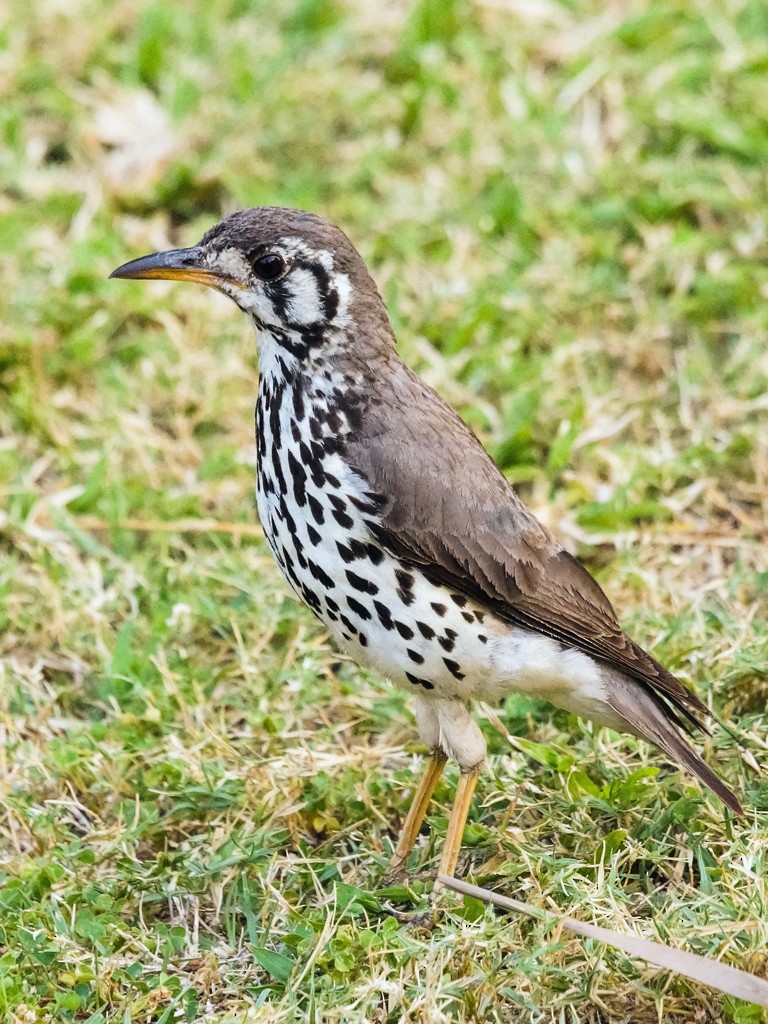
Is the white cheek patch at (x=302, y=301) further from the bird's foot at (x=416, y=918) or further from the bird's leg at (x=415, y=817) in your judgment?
the bird's foot at (x=416, y=918)

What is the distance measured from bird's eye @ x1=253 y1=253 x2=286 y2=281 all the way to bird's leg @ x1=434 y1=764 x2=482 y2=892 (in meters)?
1.63

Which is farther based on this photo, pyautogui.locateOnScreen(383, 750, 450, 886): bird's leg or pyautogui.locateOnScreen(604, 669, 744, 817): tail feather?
pyautogui.locateOnScreen(383, 750, 450, 886): bird's leg

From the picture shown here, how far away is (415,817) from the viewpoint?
5000 millimetres

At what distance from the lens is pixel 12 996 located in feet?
14.0

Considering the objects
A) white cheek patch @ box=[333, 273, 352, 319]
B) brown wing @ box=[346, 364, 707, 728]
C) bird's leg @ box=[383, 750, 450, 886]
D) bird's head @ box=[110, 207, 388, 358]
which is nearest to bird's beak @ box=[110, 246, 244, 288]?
bird's head @ box=[110, 207, 388, 358]

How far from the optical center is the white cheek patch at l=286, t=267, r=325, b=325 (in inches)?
192

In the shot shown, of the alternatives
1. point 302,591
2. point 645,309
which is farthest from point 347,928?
point 645,309

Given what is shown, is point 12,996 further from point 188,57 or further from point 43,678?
point 188,57

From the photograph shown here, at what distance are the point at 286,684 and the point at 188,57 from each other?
14.4 ft

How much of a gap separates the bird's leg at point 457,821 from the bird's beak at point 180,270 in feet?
5.49

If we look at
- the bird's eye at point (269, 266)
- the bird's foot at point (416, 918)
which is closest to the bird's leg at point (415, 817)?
the bird's foot at point (416, 918)

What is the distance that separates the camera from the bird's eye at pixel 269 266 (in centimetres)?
486

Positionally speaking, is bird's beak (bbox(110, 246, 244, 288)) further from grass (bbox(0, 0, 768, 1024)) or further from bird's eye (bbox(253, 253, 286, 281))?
grass (bbox(0, 0, 768, 1024))

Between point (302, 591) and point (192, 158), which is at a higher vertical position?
point (192, 158)
